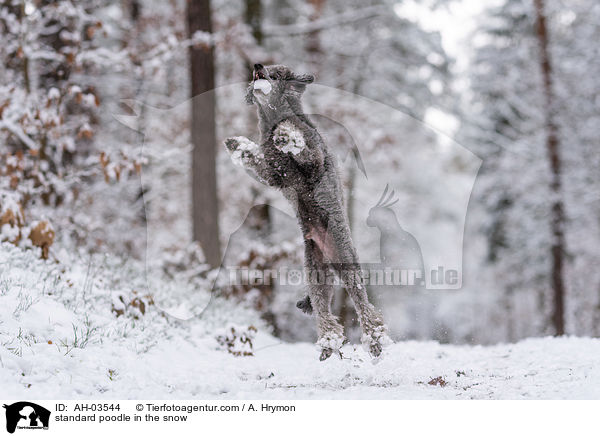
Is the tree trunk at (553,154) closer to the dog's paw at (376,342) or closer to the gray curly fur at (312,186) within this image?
the gray curly fur at (312,186)

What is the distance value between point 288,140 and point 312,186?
616 millimetres

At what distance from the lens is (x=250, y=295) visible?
992 cm

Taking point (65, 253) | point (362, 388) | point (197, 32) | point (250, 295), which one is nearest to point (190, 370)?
point (362, 388)

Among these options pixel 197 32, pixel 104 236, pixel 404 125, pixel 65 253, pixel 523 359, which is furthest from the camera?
pixel 404 125

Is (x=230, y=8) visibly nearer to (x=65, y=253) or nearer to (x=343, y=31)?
(x=343, y=31)

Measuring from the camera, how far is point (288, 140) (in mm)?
4141

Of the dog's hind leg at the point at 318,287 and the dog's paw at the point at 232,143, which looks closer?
the dog's paw at the point at 232,143

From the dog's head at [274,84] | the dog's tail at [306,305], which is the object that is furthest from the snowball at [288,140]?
the dog's tail at [306,305]

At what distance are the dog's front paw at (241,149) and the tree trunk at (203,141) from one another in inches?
208

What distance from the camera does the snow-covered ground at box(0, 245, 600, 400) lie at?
422cm

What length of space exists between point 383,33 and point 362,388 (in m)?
11.3
